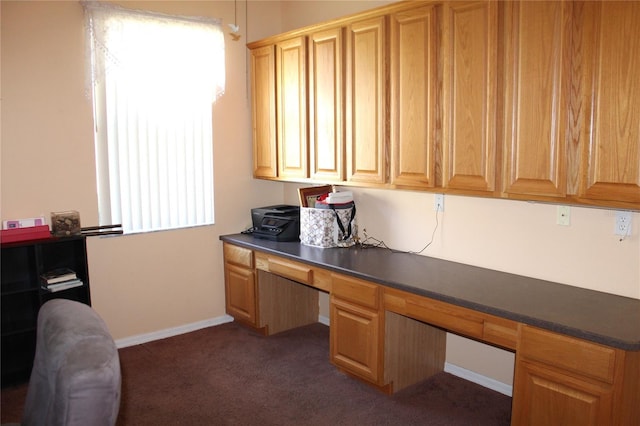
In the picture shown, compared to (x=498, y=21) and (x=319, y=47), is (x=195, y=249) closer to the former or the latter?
(x=319, y=47)

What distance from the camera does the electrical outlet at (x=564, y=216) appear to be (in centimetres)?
274

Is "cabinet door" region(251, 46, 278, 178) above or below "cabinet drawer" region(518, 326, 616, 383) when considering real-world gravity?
above

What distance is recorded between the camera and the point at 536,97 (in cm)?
250

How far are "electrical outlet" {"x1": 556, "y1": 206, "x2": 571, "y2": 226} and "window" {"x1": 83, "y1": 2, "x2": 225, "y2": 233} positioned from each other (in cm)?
266

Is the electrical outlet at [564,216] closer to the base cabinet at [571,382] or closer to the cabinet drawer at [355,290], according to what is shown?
the base cabinet at [571,382]

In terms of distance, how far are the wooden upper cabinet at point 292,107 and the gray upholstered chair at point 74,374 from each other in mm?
2466

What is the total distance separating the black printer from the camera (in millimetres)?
4055

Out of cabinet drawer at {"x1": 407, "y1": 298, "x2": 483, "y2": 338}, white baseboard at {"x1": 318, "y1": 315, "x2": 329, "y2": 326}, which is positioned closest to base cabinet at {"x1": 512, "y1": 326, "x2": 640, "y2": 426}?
cabinet drawer at {"x1": 407, "y1": 298, "x2": 483, "y2": 338}

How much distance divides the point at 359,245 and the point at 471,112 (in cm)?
138

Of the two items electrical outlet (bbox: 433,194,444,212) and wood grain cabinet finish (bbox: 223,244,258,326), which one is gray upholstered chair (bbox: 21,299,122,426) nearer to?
electrical outlet (bbox: 433,194,444,212)

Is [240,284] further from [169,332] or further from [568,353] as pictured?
[568,353]

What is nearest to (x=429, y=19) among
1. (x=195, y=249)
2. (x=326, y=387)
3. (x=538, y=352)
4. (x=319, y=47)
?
(x=319, y=47)

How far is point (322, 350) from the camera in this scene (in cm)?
391

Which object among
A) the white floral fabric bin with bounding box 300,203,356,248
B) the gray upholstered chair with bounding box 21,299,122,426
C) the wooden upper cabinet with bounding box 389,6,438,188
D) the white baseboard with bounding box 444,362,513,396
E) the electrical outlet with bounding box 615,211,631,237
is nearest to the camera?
the gray upholstered chair with bounding box 21,299,122,426
